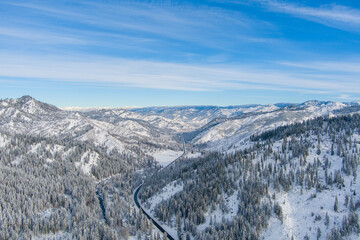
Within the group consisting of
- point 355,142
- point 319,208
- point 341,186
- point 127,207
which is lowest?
point 127,207

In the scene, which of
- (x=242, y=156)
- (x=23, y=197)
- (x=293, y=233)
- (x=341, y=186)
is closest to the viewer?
(x=293, y=233)

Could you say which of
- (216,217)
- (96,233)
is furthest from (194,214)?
(96,233)

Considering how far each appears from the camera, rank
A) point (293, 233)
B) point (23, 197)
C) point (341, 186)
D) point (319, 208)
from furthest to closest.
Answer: point (23, 197) → point (341, 186) → point (319, 208) → point (293, 233)

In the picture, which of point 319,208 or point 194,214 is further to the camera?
point 194,214

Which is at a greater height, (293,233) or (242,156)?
(242,156)

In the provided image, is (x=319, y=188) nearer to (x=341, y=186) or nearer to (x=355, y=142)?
(x=341, y=186)

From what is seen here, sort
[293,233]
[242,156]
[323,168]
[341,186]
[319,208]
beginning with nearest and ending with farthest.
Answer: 1. [293,233]
2. [319,208]
3. [341,186]
4. [323,168]
5. [242,156]

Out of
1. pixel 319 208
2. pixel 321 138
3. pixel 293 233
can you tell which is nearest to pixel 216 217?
pixel 293 233

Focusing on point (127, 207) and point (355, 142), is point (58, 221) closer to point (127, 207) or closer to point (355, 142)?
point (127, 207)
